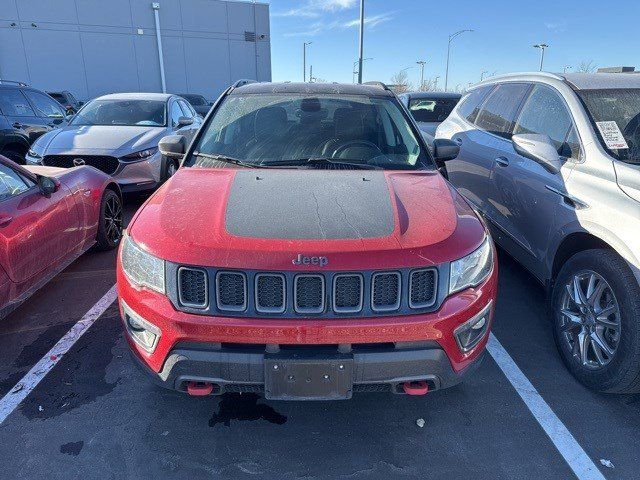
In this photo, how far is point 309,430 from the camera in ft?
8.16

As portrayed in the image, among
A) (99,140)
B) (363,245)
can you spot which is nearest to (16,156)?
(99,140)

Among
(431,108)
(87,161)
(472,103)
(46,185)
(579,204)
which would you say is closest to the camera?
(579,204)

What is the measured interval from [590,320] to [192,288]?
2.38 meters

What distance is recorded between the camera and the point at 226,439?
7.92 feet

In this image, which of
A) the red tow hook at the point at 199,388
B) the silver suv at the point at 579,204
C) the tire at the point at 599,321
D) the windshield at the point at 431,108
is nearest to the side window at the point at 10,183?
the red tow hook at the point at 199,388

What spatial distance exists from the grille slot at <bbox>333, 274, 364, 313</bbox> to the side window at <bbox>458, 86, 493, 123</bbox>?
384 cm

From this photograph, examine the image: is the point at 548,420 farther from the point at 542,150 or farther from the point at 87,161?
the point at 87,161

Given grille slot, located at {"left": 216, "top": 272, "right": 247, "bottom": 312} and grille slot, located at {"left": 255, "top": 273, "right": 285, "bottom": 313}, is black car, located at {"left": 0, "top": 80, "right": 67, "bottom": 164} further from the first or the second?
grille slot, located at {"left": 255, "top": 273, "right": 285, "bottom": 313}

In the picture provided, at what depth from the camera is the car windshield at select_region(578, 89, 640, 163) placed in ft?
9.93

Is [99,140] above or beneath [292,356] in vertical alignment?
beneath

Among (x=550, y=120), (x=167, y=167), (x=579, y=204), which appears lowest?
(x=167, y=167)

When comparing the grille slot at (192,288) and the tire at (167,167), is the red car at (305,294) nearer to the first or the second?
the grille slot at (192,288)

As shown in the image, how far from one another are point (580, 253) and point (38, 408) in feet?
11.2

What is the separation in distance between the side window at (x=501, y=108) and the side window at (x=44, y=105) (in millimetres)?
7927
